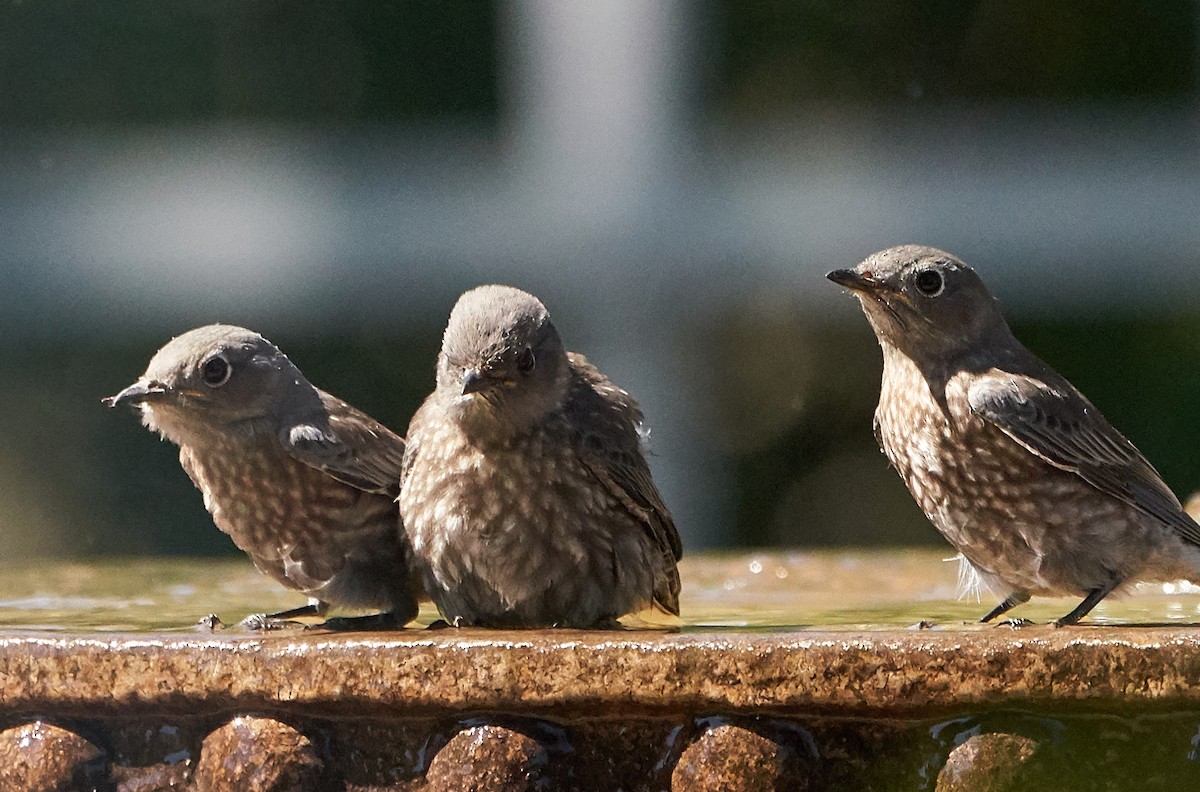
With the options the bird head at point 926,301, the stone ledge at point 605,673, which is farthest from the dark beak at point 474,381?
the bird head at point 926,301

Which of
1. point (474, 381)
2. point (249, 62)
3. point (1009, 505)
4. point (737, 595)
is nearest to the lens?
point (474, 381)

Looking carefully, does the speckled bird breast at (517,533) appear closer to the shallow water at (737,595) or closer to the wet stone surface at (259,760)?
the shallow water at (737,595)

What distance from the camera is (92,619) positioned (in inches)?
173

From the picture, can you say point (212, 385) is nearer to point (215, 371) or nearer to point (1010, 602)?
point (215, 371)

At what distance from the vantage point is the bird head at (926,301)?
469 cm

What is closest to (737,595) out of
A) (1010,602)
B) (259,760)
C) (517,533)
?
(1010,602)

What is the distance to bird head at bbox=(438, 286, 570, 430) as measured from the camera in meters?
4.14

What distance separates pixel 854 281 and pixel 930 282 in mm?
235

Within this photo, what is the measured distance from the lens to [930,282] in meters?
4.70

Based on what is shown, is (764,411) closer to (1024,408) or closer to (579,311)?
(579,311)

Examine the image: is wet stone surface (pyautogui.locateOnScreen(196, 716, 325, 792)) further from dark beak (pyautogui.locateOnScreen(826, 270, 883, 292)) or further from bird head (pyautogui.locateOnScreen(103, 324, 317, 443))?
dark beak (pyautogui.locateOnScreen(826, 270, 883, 292))

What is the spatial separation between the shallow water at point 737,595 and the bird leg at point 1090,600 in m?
0.09

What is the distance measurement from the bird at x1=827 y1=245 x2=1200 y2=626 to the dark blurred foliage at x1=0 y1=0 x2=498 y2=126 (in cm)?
986

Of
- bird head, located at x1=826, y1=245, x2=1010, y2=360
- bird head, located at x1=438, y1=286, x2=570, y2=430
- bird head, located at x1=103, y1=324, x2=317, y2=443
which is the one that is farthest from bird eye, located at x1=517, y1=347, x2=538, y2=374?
bird head, located at x1=826, y1=245, x2=1010, y2=360
